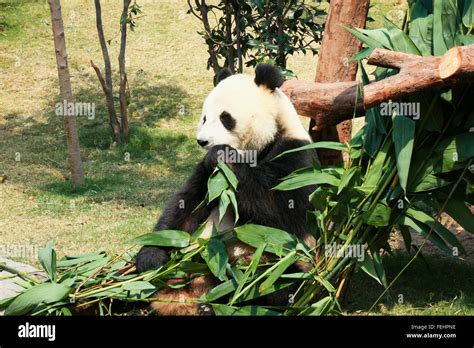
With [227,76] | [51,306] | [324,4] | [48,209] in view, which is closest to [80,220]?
[48,209]

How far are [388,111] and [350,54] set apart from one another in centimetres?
166

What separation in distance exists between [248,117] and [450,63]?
1.54 m

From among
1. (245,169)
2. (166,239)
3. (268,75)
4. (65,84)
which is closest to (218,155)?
(245,169)

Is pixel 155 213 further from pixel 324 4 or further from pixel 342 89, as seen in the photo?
pixel 324 4

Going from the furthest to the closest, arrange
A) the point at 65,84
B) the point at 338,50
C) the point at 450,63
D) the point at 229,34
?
1. the point at 65,84
2. the point at 229,34
3. the point at 338,50
4. the point at 450,63

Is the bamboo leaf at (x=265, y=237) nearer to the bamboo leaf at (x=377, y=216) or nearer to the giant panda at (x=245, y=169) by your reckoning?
the giant panda at (x=245, y=169)

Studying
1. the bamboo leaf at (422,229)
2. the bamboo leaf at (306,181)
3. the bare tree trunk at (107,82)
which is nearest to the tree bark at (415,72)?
the bamboo leaf at (306,181)

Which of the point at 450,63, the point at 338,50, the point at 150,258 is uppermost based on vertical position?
the point at 450,63

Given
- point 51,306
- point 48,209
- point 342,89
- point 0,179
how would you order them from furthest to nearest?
point 0,179 < point 48,209 < point 342,89 < point 51,306

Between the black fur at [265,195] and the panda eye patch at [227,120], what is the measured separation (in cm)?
32

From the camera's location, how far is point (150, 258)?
479 cm

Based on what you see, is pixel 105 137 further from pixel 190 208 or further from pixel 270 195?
pixel 270 195

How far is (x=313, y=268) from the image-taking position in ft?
14.8

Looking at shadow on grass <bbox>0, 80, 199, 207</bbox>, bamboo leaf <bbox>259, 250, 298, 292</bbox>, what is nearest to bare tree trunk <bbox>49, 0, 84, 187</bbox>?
shadow on grass <bbox>0, 80, 199, 207</bbox>
